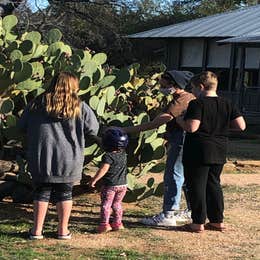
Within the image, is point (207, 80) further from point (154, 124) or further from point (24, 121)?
point (24, 121)

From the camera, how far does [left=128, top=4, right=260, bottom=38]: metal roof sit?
2646 centimetres

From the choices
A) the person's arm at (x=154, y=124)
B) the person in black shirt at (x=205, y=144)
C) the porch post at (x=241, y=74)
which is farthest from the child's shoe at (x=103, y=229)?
the porch post at (x=241, y=74)

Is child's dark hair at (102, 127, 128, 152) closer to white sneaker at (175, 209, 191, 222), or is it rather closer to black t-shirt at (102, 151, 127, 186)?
black t-shirt at (102, 151, 127, 186)

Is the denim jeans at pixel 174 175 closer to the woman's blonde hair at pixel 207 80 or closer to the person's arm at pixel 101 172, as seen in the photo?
the woman's blonde hair at pixel 207 80

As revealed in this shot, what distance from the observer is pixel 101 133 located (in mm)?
7121

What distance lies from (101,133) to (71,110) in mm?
1181

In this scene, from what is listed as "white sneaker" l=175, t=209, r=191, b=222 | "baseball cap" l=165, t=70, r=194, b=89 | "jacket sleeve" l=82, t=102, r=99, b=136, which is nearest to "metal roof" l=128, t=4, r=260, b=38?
"baseball cap" l=165, t=70, r=194, b=89

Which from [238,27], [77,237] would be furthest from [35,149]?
[238,27]

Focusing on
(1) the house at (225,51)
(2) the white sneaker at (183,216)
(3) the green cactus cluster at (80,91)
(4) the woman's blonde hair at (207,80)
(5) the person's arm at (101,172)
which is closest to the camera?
(5) the person's arm at (101,172)

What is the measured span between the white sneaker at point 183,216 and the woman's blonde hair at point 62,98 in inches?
74.9

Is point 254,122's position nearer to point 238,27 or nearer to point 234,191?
point 238,27

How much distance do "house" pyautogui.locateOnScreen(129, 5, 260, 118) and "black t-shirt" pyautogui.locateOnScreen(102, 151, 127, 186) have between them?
1629cm

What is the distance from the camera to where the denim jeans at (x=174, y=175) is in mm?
6969

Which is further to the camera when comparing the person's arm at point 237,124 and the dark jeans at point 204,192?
the person's arm at point 237,124
